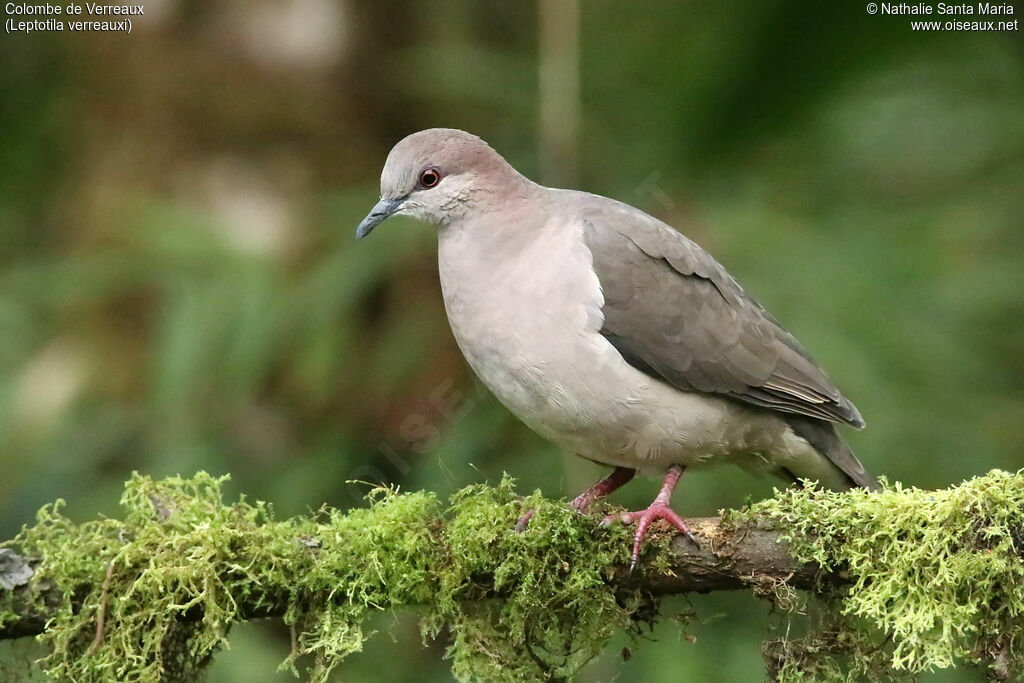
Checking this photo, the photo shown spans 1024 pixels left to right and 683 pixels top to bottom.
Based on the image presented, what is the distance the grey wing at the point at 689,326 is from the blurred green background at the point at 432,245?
0.61 meters

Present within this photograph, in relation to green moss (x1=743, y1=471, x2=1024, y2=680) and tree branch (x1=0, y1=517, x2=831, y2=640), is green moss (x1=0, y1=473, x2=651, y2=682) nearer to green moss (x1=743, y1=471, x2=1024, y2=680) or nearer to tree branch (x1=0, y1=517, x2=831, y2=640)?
tree branch (x1=0, y1=517, x2=831, y2=640)

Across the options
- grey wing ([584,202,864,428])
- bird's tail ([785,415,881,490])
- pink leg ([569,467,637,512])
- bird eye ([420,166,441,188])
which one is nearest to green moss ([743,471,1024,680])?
grey wing ([584,202,864,428])

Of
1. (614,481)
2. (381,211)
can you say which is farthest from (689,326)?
(381,211)

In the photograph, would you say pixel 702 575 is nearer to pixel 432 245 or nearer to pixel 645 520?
pixel 645 520

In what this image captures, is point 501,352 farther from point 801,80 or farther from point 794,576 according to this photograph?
point 801,80

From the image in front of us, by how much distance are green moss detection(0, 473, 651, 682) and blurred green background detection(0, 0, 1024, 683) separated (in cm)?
112

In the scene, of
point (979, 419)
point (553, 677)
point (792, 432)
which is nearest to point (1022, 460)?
point (979, 419)

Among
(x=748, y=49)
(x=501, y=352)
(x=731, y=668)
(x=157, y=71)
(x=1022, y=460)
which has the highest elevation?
(x=157, y=71)

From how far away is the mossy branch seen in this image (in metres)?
3.16

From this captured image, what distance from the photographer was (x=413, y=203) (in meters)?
4.13

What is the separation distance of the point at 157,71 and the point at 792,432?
3757 millimetres

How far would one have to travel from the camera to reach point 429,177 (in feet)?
13.5

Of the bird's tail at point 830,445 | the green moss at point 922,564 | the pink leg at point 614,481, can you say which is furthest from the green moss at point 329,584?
the bird's tail at point 830,445

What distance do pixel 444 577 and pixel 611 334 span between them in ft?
3.20
